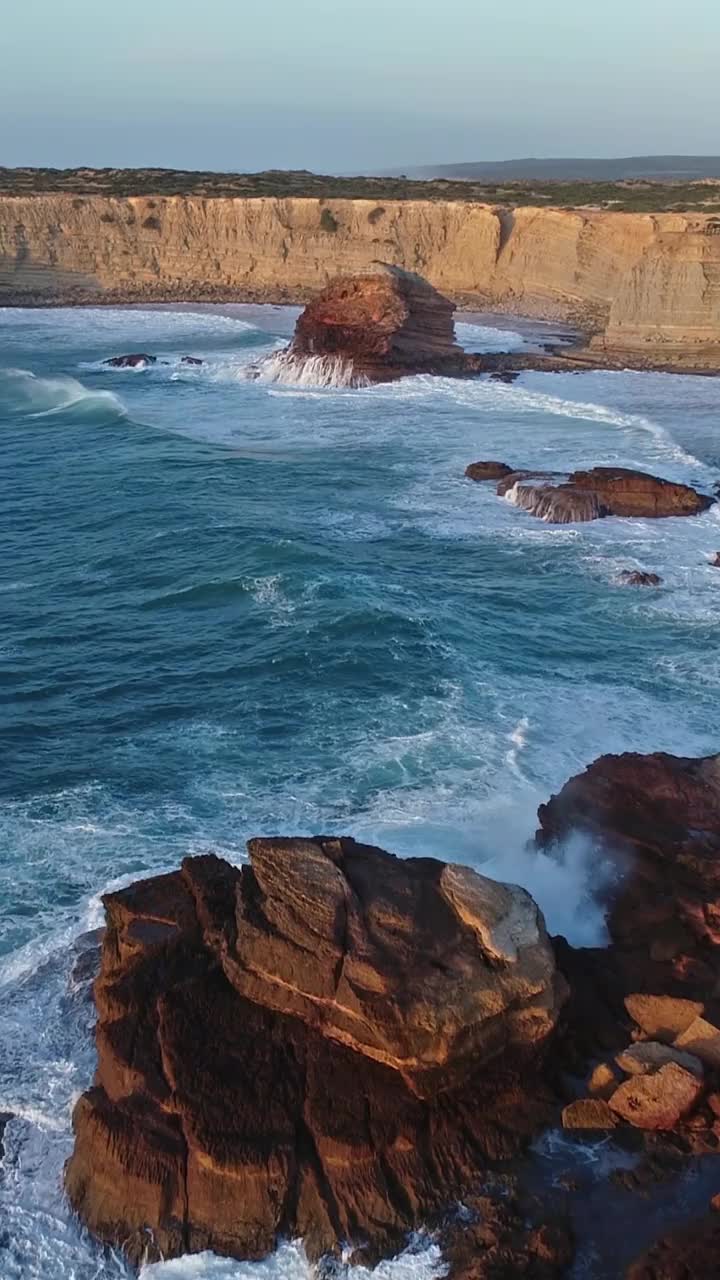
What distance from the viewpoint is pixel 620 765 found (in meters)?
17.4

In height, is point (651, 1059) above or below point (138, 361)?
below

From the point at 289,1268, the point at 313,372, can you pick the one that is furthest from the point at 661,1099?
the point at 313,372

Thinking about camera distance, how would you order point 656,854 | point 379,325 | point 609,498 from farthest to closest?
point 379,325
point 609,498
point 656,854

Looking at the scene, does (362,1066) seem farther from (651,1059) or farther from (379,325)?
(379,325)

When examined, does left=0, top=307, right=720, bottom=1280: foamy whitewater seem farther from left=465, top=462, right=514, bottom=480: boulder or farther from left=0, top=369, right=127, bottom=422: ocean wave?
left=0, top=369, right=127, bottom=422: ocean wave

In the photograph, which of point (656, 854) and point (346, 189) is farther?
point (346, 189)

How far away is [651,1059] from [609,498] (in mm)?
22401

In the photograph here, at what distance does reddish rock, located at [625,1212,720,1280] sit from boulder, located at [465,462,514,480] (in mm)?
27100

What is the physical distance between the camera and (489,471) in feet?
118

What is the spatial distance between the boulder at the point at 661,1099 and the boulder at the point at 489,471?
25534mm

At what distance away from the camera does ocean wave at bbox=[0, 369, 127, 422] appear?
45.3 meters

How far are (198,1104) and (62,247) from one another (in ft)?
242

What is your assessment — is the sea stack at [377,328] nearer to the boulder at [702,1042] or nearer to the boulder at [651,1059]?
the boulder at [702,1042]

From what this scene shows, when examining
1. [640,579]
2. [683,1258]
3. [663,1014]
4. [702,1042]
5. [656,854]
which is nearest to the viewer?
[683,1258]
